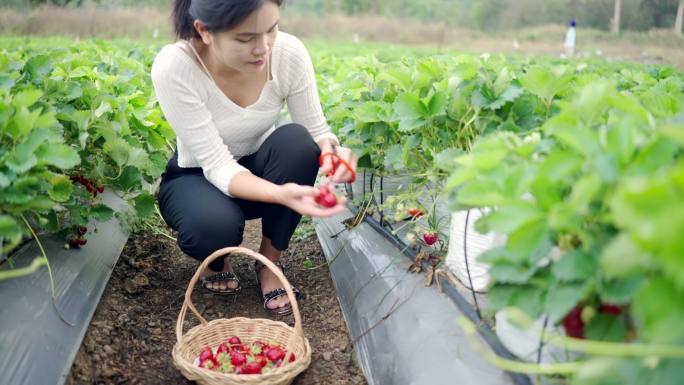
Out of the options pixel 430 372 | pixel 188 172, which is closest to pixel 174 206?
pixel 188 172

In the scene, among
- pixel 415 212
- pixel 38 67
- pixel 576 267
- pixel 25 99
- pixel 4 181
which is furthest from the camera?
pixel 415 212

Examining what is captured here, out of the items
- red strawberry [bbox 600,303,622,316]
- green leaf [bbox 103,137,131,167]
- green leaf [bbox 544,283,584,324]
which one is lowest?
green leaf [bbox 103,137,131,167]

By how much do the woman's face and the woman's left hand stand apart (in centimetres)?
42

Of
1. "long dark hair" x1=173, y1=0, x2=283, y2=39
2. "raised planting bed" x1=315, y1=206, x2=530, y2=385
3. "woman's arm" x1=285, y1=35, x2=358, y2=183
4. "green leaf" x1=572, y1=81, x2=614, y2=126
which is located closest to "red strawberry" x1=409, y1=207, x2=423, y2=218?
"raised planting bed" x1=315, y1=206, x2=530, y2=385

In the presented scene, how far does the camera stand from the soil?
2098 millimetres

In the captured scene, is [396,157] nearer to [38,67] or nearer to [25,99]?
[25,99]

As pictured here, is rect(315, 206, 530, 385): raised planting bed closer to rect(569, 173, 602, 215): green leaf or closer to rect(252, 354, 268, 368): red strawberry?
rect(252, 354, 268, 368): red strawberry

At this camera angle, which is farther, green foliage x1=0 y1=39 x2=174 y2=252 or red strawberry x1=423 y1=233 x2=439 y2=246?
red strawberry x1=423 y1=233 x2=439 y2=246

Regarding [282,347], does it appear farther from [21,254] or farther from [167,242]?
[167,242]

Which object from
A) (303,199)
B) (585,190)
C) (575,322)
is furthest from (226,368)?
(585,190)

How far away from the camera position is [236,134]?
2.50 metres

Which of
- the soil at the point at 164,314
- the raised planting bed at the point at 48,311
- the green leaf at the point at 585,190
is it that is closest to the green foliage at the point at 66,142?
the raised planting bed at the point at 48,311

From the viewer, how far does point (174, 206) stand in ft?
7.93

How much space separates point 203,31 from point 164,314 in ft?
3.82
